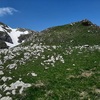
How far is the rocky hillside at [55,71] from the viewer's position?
94.1 ft

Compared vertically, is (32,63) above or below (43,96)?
above

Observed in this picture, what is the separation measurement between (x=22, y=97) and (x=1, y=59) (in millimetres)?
16388

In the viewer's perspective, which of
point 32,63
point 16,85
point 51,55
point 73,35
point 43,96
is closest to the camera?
point 43,96

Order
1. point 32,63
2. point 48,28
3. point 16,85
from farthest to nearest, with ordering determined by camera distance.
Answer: point 48,28
point 32,63
point 16,85

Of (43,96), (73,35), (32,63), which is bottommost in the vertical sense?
(43,96)

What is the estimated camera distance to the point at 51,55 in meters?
42.0

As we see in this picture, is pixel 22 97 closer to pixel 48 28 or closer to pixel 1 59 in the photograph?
pixel 1 59

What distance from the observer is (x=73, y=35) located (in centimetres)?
5631

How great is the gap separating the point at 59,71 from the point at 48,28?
112 feet

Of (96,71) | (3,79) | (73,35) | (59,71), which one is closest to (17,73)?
(3,79)

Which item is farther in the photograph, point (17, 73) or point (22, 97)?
point (17, 73)

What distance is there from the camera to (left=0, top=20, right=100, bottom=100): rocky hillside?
28672 mm

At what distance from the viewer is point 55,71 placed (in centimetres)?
3497

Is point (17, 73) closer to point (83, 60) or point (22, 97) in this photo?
point (22, 97)
